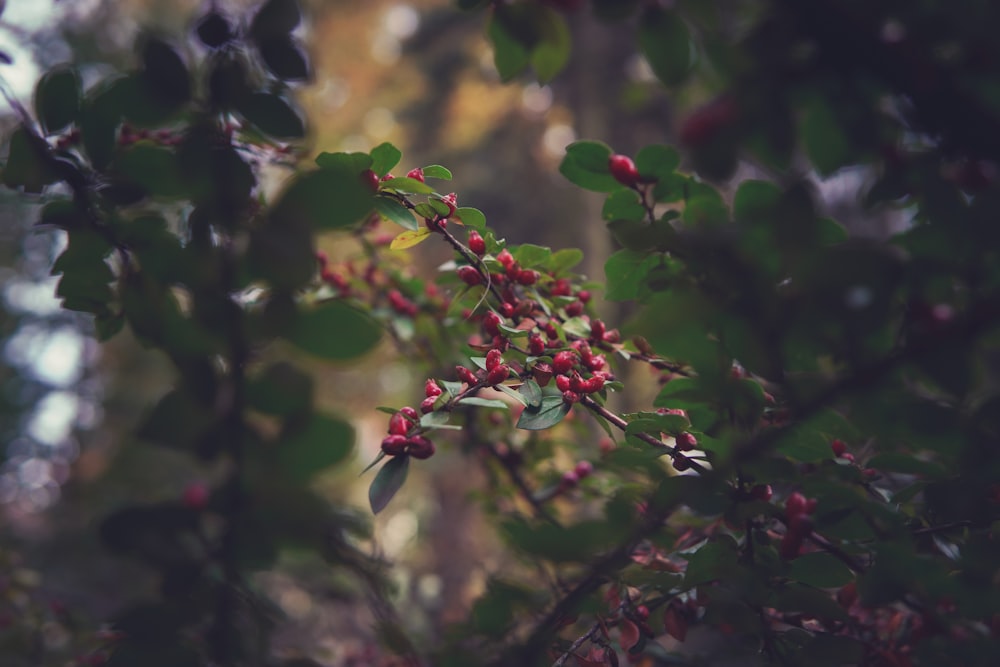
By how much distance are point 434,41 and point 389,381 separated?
3.51 m

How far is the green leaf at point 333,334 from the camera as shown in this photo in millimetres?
559

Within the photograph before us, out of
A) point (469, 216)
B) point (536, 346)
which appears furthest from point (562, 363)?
point (469, 216)

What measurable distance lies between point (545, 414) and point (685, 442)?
0.22 metres

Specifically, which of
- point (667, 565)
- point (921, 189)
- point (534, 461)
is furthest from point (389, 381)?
point (921, 189)

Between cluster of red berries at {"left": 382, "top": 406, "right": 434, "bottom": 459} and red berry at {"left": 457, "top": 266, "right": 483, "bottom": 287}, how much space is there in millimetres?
322

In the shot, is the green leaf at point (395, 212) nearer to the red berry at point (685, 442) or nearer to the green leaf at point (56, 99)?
the green leaf at point (56, 99)

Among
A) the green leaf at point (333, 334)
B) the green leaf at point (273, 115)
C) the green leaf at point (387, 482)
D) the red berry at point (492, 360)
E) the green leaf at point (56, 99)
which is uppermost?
the green leaf at point (273, 115)

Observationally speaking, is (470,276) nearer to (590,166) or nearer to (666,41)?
(590,166)

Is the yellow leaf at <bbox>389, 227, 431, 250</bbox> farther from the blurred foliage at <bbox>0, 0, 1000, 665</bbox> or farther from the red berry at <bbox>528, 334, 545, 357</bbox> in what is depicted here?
the red berry at <bbox>528, 334, 545, 357</bbox>

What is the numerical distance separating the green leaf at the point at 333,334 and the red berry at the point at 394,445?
0.23 meters

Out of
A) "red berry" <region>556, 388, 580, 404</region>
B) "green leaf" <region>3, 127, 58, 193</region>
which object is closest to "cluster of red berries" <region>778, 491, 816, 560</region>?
"red berry" <region>556, 388, 580, 404</region>

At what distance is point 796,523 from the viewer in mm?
750

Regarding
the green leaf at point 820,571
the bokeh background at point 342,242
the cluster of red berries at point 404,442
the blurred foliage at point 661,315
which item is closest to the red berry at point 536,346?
the blurred foliage at point 661,315

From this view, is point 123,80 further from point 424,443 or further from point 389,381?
point 389,381
